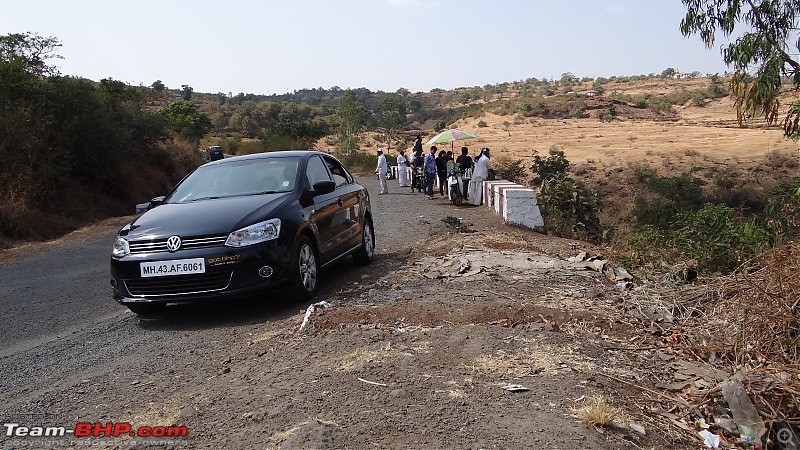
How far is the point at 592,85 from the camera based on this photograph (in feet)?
307

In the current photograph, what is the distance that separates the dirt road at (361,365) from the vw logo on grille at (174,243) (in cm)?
77

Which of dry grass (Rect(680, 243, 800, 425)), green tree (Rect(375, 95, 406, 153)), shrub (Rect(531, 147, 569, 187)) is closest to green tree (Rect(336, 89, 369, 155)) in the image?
green tree (Rect(375, 95, 406, 153))

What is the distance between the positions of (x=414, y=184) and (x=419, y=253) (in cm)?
1425

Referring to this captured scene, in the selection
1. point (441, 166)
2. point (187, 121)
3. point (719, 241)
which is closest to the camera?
point (719, 241)

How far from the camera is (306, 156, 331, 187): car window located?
7.89m

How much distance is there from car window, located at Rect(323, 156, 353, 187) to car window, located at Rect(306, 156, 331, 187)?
0.21 m

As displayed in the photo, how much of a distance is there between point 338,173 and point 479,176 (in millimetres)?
8810

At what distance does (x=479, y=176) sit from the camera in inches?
683

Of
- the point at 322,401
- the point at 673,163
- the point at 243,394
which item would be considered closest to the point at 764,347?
the point at 322,401

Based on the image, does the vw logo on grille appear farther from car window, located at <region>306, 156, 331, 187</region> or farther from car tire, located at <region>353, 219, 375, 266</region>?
car tire, located at <region>353, 219, 375, 266</region>

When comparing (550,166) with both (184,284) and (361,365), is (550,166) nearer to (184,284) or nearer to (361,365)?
(184,284)

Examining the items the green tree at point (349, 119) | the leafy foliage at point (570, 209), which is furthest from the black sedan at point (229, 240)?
the green tree at point (349, 119)

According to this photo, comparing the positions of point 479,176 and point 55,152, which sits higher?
point 55,152

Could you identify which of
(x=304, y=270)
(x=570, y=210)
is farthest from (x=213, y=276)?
(x=570, y=210)
